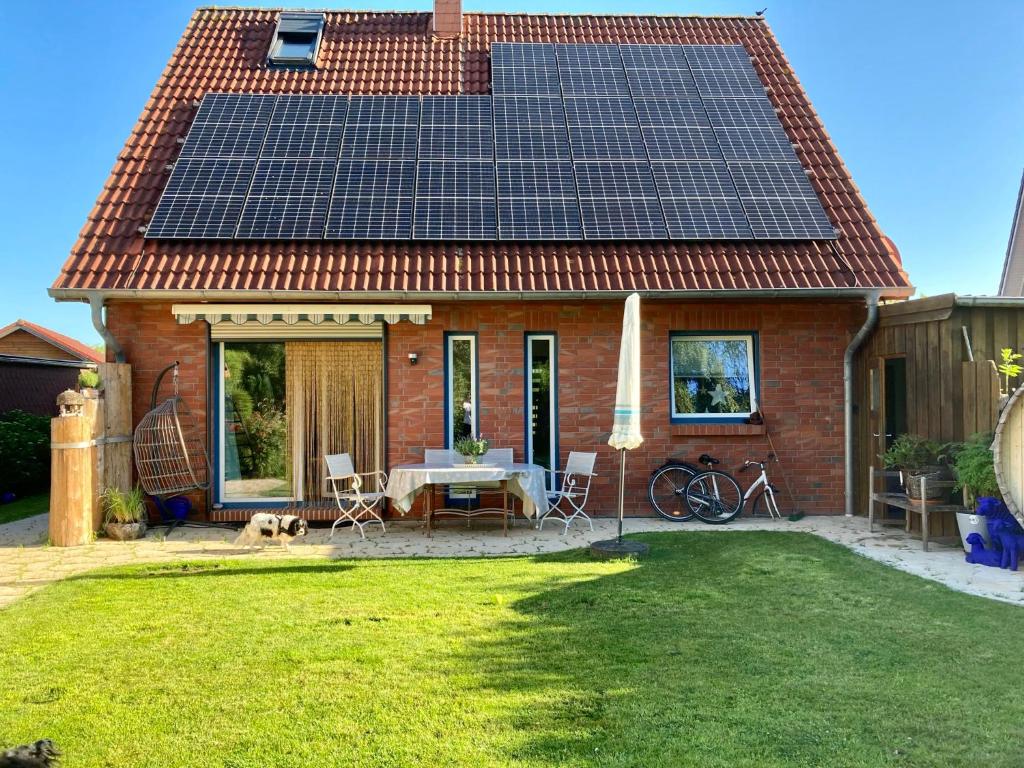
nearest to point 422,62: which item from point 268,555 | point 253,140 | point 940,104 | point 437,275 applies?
point 253,140

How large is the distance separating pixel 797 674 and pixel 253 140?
10.4m

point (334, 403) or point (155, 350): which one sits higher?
point (155, 350)

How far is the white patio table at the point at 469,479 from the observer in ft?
28.6

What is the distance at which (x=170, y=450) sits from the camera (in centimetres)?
989

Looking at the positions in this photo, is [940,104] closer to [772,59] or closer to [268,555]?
[772,59]

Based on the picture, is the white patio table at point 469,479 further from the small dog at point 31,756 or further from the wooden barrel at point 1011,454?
the small dog at point 31,756

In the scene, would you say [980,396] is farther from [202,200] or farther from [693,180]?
[202,200]

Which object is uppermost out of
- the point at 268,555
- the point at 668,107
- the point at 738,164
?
the point at 668,107

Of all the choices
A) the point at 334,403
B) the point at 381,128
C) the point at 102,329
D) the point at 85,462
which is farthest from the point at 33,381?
the point at 381,128

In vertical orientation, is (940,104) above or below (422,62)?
above

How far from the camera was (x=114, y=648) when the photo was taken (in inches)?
198

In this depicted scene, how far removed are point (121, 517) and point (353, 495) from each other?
2.79 metres

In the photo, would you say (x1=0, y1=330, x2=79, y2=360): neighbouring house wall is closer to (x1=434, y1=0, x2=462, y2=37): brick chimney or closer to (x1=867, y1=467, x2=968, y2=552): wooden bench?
(x1=434, y1=0, x2=462, y2=37): brick chimney

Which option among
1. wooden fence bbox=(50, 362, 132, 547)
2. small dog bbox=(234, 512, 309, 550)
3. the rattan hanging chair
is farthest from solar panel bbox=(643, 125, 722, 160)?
wooden fence bbox=(50, 362, 132, 547)
